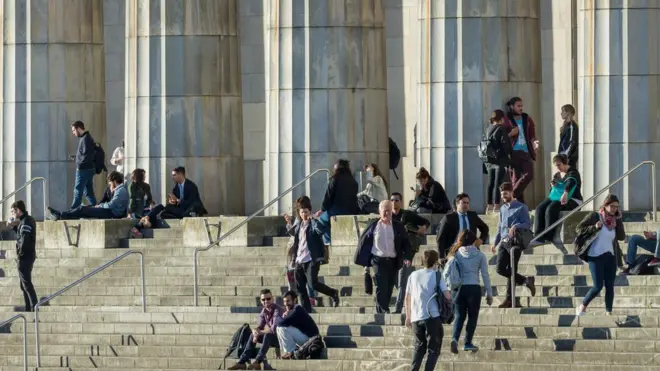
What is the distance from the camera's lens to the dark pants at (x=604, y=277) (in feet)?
113

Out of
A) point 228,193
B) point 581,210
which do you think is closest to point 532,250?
point 581,210

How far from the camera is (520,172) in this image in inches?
1603

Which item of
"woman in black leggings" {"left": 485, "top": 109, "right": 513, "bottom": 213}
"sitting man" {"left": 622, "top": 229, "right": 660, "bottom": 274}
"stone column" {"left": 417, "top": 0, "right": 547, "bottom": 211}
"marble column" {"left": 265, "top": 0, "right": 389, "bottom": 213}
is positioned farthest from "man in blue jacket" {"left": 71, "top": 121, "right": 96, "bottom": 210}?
"sitting man" {"left": 622, "top": 229, "right": 660, "bottom": 274}

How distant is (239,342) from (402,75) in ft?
55.0

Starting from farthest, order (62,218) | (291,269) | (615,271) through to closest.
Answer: (62,218), (291,269), (615,271)

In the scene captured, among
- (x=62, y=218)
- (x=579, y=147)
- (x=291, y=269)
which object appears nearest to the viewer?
(x=291, y=269)

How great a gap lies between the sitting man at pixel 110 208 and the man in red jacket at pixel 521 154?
6957 mm

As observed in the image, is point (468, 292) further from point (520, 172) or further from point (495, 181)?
point (520, 172)

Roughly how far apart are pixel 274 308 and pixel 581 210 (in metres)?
6.17

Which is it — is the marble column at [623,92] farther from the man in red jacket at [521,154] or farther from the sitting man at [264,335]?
the sitting man at [264,335]

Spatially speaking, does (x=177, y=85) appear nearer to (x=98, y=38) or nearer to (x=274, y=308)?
(x=98, y=38)

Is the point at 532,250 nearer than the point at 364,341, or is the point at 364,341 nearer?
the point at 364,341

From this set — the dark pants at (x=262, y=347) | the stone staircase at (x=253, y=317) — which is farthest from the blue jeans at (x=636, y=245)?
the dark pants at (x=262, y=347)

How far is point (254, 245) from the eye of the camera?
42469 mm
